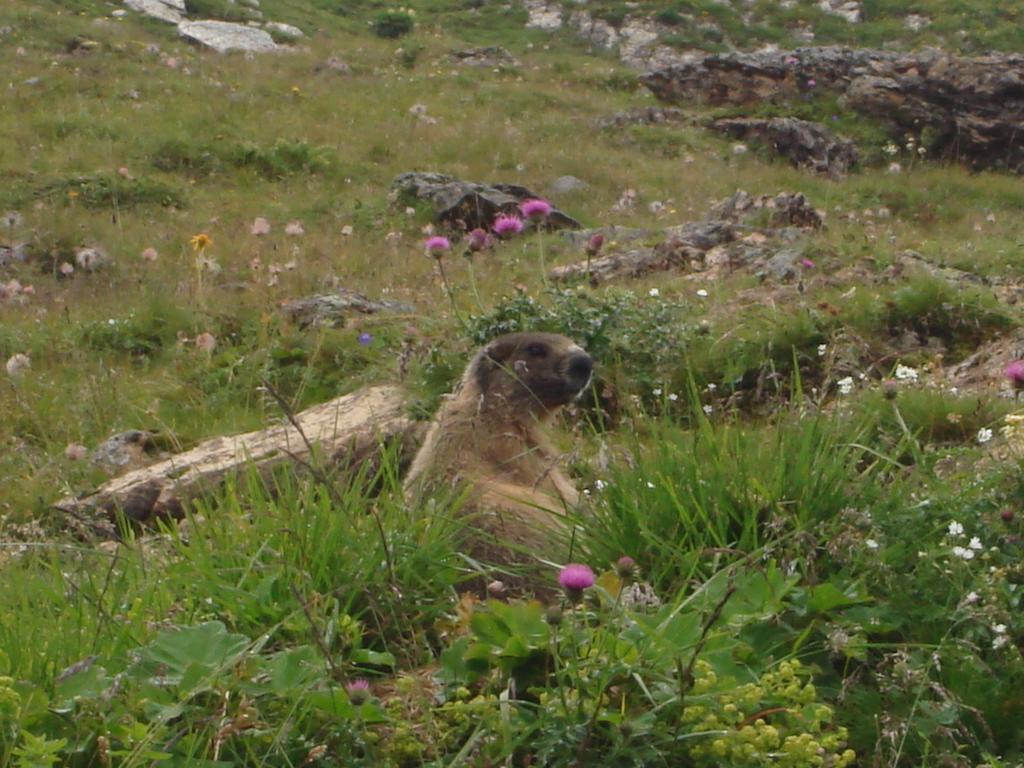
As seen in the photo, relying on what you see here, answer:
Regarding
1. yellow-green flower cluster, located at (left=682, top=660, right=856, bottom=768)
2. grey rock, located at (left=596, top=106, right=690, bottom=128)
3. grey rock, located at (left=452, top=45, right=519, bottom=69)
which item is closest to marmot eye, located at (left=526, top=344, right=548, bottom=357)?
yellow-green flower cluster, located at (left=682, top=660, right=856, bottom=768)

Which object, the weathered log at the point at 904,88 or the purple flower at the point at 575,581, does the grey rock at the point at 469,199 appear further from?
the purple flower at the point at 575,581

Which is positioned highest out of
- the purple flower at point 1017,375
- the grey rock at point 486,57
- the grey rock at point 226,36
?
the purple flower at point 1017,375

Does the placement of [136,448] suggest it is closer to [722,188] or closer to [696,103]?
[722,188]

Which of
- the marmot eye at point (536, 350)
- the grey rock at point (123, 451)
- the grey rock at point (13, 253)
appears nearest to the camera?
the marmot eye at point (536, 350)

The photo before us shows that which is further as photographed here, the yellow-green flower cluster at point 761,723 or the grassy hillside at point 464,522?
the grassy hillside at point 464,522

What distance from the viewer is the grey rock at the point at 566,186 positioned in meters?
17.1

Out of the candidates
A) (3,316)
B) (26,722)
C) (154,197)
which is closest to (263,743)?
(26,722)

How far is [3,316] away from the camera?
32.6 ft

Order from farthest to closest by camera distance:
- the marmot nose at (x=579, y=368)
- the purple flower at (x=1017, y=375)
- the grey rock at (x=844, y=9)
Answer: the grey rock at (x=844, y=9), the marmot nose at (x=579, y=368), the purple flower at (x=1017, y=375)

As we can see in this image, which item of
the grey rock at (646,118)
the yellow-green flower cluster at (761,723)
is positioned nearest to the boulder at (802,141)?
the grey rock at (646,118)

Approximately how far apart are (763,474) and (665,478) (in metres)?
0.28

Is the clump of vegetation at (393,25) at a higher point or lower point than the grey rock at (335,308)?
lower

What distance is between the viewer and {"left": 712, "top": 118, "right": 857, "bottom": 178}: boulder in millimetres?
19234

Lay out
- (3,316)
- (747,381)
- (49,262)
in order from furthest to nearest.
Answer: (49,262) < (3,316) < (747,381)
